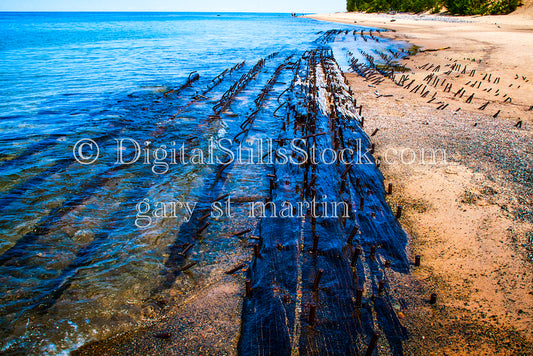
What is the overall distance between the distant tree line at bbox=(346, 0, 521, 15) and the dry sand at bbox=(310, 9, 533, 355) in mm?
51305

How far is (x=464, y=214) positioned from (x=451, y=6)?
72.2m

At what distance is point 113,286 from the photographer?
13.8 ft

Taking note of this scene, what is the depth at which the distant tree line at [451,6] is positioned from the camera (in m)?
47.9

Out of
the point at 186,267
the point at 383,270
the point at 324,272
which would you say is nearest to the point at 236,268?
the point at 186,267

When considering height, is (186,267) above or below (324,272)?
below

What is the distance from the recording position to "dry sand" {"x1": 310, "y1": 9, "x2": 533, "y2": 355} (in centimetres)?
345

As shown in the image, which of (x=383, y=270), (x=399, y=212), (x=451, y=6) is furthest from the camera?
(x=451, y=6)

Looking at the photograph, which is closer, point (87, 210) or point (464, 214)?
point (464, 214)

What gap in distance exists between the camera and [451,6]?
191 feet

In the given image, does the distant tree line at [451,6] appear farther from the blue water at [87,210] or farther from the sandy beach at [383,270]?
the sandy beach at [383,270]

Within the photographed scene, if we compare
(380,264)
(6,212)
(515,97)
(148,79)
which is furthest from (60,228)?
(515,97)

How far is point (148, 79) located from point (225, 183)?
1400cm

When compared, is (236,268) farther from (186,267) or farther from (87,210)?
(87,210)

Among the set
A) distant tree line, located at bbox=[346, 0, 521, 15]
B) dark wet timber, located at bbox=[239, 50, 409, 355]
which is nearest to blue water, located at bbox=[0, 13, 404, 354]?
dark wet timber, located at bbox=[239, 50, 409, 355]
